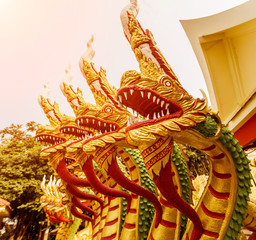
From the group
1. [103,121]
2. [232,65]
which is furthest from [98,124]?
[232,65]

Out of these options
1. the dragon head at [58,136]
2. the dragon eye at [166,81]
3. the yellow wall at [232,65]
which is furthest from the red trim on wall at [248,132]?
the dragon eye at [166,81]

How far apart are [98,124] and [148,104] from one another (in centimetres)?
71

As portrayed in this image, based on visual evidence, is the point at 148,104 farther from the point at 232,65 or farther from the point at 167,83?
the point at 232,65

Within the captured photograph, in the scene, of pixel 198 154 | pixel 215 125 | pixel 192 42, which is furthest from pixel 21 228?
pixel 215 125

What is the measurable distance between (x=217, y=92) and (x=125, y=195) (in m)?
5.13

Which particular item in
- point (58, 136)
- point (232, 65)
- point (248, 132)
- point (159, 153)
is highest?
point (232, 65)

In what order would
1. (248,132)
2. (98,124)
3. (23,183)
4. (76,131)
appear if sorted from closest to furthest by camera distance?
(98,124)
(76,131)
(248,132)
(23,183)

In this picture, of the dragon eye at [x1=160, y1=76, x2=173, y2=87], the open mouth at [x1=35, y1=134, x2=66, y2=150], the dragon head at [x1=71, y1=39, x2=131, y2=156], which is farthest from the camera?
the open mouth at [x1=35, y1=134, x2=66, y2=150]

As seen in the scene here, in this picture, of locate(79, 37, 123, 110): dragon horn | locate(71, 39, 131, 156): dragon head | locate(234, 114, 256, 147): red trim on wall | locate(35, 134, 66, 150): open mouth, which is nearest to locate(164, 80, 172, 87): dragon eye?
locate(71, 39, 131, 156): dragon head

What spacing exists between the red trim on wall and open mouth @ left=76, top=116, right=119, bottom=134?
12.5 ft

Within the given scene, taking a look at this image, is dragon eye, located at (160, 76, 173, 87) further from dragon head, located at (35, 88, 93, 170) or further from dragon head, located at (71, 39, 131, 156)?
dragon head, located at (35, 88, 93, 170)

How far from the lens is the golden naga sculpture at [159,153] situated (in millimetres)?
1117

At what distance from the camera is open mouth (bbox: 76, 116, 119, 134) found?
173cm

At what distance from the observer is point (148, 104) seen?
3.73 feet
